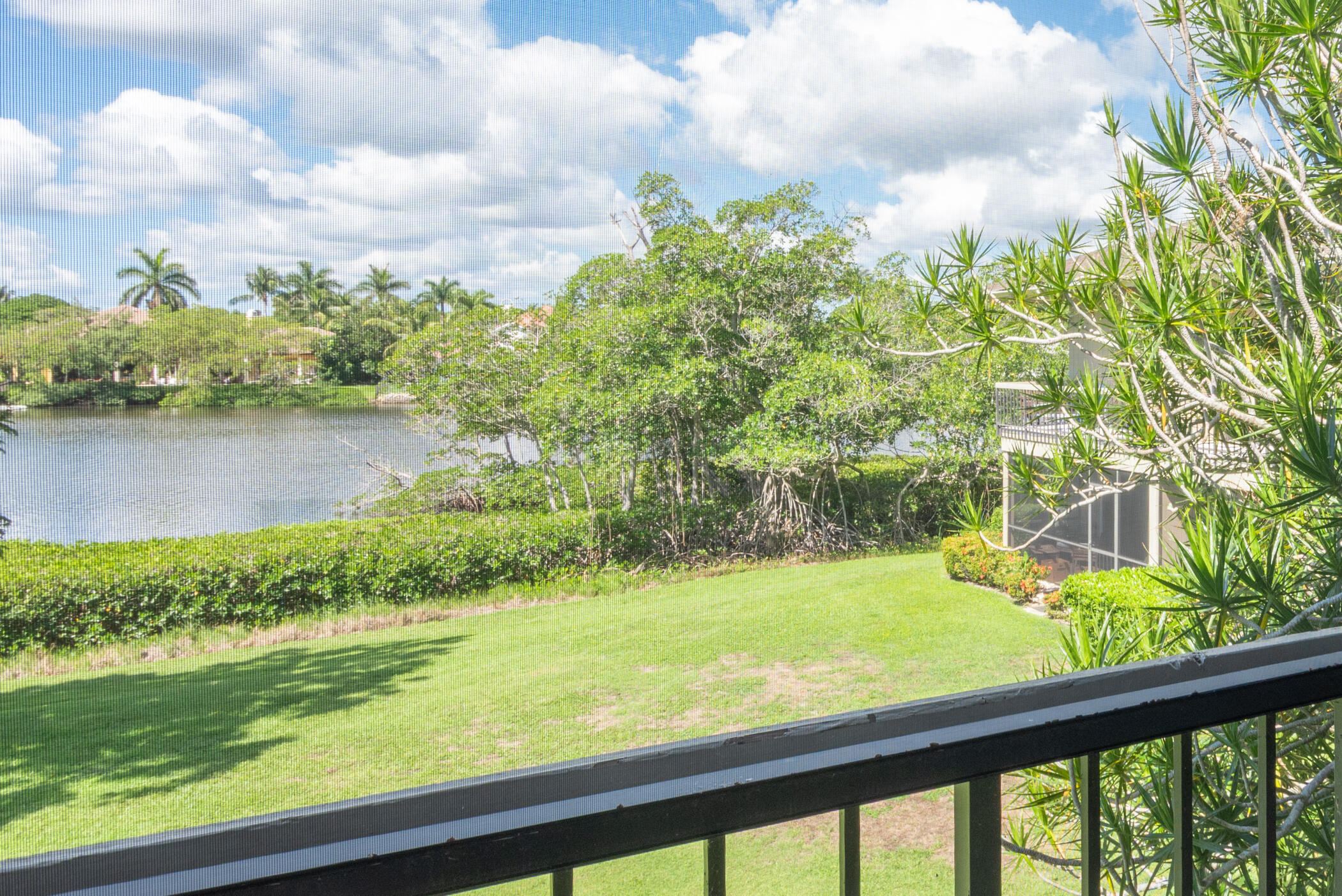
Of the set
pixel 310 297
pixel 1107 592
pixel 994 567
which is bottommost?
pixel 994 567

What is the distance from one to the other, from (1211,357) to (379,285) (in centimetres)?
230

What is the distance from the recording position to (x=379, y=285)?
6.36 feet

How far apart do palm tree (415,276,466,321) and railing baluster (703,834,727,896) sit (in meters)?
1.80

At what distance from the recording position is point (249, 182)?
1.64 metres

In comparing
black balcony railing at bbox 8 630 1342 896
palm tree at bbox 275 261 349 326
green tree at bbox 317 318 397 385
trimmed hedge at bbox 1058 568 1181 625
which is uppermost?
palm tree at bbox 275 261 349 326

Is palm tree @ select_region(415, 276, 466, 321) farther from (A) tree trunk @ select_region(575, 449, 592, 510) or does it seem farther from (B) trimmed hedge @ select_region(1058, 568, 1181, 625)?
(A) tree trunk @ select_region(575, 449, 592, 510)

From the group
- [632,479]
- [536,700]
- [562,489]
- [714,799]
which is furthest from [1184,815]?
[632,479]

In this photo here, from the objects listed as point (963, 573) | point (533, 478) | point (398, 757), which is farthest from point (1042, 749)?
point (963, 573)

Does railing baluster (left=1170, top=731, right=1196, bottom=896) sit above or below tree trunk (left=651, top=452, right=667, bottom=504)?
above

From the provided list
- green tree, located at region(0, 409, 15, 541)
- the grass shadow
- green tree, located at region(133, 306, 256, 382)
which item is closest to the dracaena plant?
green tree, located at region(133, 306, 256, 382)

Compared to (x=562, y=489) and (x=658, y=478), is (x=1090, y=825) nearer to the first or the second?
(x=562, y=489)

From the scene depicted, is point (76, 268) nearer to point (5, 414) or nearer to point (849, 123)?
point (5, 414)

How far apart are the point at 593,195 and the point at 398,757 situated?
3.59 meters

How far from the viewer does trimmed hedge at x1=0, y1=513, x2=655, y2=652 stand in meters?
2.13
